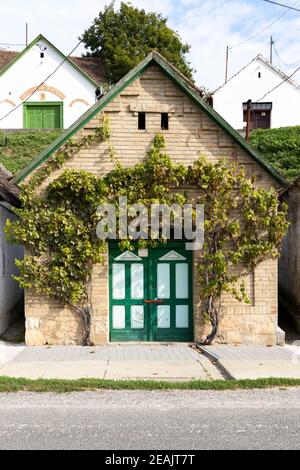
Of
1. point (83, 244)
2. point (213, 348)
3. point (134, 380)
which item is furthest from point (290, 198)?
point (134, 380)

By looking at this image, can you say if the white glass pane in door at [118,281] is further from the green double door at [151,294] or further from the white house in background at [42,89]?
the white house in background at [42,89]

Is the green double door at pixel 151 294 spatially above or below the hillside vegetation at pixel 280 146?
below

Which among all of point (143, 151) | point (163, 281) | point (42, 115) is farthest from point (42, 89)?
point (163, 281)

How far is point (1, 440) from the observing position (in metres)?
5.79

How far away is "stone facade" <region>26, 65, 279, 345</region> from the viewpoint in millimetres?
11359

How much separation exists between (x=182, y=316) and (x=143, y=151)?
142 inches

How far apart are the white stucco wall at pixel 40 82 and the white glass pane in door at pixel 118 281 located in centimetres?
1949

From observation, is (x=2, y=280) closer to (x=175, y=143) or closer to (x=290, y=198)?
(x=175, y=143)

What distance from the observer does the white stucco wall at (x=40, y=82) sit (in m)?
29.6

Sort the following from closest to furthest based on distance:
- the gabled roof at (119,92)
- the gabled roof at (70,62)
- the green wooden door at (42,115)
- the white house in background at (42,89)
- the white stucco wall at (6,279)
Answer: the gabled roof at (119,92)
the white stucco wall at (6,279)
the gabled roof at (70,62)
the white house in background at (42,89)
the green wooden door at (42,115)

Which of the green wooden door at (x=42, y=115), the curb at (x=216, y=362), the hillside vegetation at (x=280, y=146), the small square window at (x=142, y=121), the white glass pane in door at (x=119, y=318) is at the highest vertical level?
the green wooden door at (x=42, y=115)

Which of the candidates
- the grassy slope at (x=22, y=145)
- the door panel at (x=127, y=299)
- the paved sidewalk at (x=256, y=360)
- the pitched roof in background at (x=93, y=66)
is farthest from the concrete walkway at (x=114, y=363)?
the pitched roof in background at (x=93, y=66)

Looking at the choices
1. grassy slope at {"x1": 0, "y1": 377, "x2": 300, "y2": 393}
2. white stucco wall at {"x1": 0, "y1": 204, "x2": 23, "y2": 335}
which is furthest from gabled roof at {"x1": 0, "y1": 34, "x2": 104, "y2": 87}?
grassy slope at {"x1": 0, "y1": 377, "x2": 300, "y2": 393}
